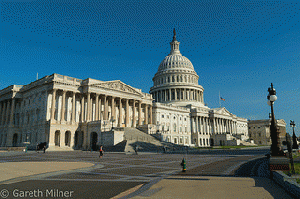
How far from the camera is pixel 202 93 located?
5027 inches

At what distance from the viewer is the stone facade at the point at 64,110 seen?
6038 cm

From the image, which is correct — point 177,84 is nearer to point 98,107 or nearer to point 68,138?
point 98,107

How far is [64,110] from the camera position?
6262cm

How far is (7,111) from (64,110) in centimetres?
2557

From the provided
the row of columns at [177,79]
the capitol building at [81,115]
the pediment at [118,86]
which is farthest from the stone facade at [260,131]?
the pediment at [118,86]

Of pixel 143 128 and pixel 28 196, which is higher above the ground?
pixel 143 128

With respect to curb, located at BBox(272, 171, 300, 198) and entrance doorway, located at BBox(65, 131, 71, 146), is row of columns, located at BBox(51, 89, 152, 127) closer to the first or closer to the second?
entrance doorway, located at BBox(65, 131, 71, 146)

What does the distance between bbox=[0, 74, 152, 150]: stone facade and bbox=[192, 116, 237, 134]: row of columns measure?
38.8m

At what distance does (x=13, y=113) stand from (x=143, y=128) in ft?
139

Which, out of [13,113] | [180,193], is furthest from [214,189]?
[13,113]

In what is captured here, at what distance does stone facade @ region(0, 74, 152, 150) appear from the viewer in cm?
6038

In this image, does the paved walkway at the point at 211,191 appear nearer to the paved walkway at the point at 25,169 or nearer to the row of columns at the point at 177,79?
the paved walkway at the point at 25,169

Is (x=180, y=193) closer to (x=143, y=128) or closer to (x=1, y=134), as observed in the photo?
(x=143, y=128)

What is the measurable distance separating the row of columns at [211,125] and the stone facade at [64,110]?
3882 cm
